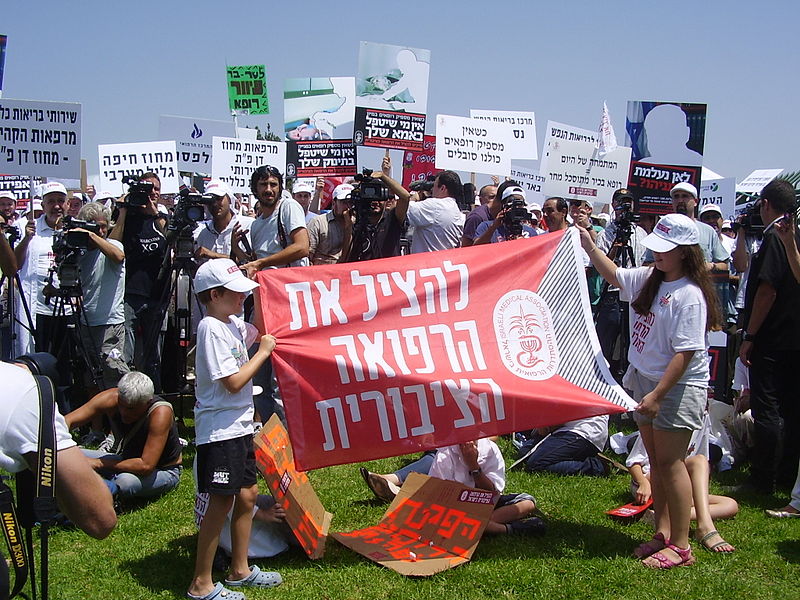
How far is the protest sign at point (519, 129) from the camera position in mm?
12203

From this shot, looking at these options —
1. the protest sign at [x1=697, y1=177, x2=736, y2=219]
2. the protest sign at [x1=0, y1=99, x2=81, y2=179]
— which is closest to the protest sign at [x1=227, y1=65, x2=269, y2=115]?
the protest sign at [x1=0, y1=99, x2=81, y2=179]

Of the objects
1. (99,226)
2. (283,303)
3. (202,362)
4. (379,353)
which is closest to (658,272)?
(379,353)

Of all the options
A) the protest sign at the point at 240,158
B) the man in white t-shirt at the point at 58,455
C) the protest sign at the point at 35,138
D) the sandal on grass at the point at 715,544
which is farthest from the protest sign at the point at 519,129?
the man in white t-shirt at the point at 58,455

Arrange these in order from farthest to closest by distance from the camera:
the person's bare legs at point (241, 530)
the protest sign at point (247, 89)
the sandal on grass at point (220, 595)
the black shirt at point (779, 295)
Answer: the protest sign at point (247, 89) → the black shirt at point (779, 295) → the person's bare legs at point (241, 530) → the sandal on grass at point (220, 595)

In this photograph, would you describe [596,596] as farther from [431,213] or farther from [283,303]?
[431,213]

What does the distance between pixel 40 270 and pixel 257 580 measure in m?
5.44

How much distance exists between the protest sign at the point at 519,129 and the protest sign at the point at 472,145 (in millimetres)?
177

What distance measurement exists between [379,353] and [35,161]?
622 cm

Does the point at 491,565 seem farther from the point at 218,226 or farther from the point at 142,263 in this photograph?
the point at 142,263

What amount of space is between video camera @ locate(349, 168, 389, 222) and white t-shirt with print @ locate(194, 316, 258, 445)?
311cm

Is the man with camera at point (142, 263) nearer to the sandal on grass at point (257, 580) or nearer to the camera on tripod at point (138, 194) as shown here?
the camera on tripod at point (138, 194)

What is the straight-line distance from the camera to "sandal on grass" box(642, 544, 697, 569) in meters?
4.71

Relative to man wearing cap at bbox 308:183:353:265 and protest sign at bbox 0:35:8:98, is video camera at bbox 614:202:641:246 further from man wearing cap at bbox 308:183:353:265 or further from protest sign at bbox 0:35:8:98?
protest sign at bbox 0:35:8:98

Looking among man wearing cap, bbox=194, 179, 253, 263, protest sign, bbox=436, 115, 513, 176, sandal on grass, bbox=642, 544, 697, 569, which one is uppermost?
protest sign, bbox=436, 115, 513, 176
